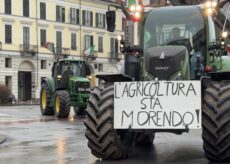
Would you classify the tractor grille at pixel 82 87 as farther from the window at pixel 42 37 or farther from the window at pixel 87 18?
the window at pixel 87 18

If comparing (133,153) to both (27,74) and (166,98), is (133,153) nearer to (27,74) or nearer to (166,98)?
(166,98)

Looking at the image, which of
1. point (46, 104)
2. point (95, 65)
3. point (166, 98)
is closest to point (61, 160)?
point (166, 98)

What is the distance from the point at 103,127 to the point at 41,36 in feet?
193

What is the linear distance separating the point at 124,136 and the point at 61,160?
1244 mm

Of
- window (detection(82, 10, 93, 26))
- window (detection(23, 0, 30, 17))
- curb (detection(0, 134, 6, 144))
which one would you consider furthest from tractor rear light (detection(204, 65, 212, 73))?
window (detection(82, 10, 93, 26))

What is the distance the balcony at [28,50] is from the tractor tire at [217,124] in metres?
56.8

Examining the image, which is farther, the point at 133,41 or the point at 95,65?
the point at 95,65

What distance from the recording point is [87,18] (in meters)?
75.0

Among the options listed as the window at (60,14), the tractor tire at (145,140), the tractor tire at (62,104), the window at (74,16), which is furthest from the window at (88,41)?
the tractor tire at (145,140)

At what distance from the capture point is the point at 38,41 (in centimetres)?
6700

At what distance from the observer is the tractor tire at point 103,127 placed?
31.3ft

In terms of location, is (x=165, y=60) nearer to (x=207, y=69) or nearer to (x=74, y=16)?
(x=207, y=69)

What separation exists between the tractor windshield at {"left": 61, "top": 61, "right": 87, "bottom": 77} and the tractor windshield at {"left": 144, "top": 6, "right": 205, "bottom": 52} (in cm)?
1484

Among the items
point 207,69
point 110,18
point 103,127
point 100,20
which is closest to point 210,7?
point 207,69
